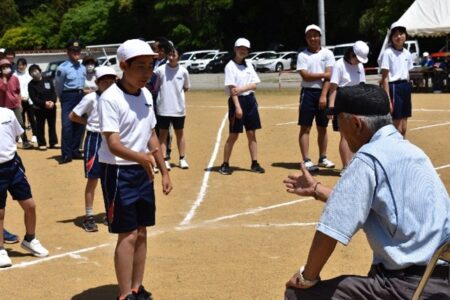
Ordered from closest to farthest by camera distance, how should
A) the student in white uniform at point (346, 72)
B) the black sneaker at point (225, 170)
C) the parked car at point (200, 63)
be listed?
1. the student in white uniform at point (346, 72)
2. the black sneaker at point (225, 170)
3. the parked car at point (200, 63)

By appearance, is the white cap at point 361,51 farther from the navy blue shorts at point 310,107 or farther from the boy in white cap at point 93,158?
the boy in white cap at point 93,158

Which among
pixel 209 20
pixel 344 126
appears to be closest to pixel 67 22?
pixel 209 20

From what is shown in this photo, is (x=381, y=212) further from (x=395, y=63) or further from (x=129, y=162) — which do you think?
(x=395, y=63)

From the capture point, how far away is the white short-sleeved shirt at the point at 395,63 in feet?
35.9

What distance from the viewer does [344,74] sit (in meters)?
9.92

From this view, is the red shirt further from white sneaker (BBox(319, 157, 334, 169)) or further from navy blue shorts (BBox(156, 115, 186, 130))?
white sneaker (BBox(319, 157, 334, 169))

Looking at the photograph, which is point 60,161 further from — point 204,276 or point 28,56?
point 28,56

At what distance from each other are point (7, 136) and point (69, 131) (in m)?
6.56

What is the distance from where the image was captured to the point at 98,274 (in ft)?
20.6

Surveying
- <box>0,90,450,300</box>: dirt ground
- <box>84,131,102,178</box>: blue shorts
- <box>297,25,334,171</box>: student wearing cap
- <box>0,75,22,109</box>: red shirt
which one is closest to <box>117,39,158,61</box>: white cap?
<box>0,90,450,300</box>: dirt ground

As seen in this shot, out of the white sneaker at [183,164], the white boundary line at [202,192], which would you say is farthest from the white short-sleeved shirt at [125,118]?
the white sneaker at [183,164]

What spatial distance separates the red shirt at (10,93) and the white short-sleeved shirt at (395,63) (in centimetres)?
Result: 660

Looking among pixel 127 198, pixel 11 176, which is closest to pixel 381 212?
pixel 127 198

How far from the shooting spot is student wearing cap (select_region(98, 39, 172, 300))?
5.02 m
